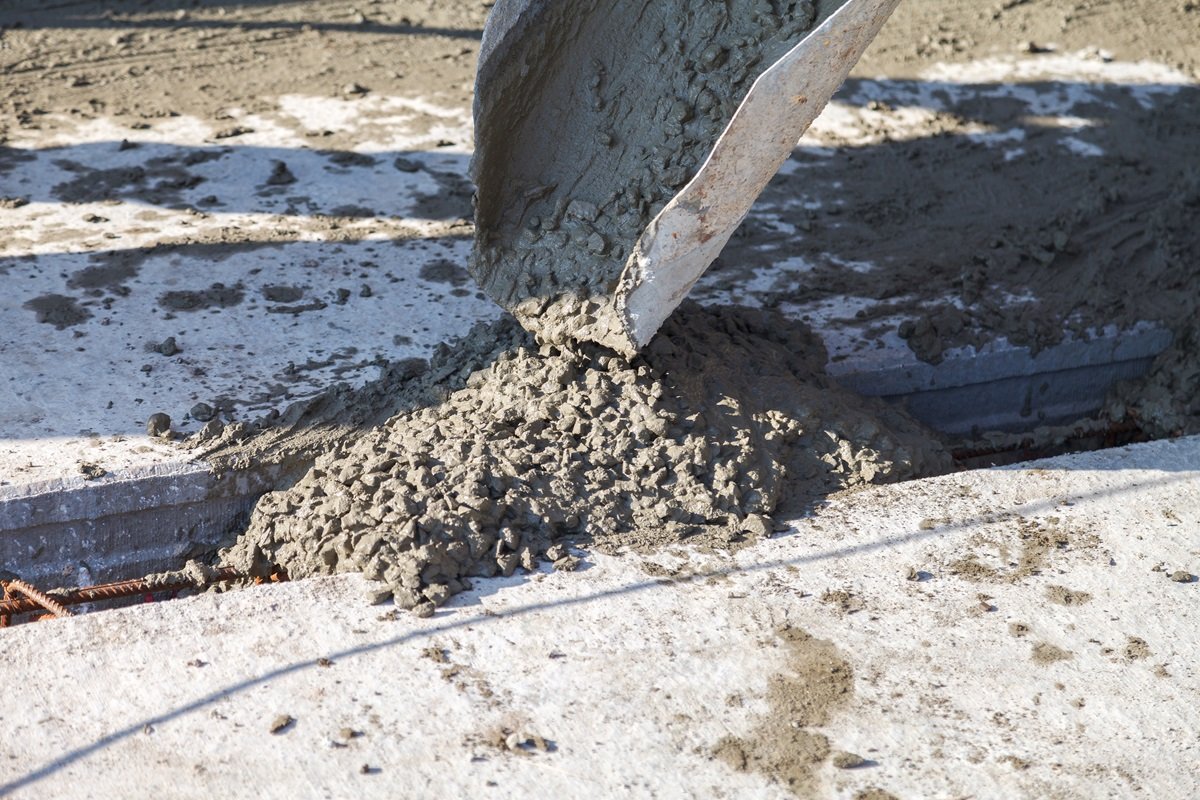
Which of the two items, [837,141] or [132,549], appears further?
[837,141]

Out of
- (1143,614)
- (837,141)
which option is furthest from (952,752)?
(837,141)

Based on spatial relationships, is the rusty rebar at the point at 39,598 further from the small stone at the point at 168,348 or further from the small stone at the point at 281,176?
the small stone at the point at 281,176

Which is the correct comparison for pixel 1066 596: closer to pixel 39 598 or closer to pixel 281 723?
pixel 281 723

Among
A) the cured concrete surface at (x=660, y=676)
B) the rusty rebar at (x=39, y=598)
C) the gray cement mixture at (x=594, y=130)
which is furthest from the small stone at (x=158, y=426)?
the gray cement mixture at (x=594, y=130)

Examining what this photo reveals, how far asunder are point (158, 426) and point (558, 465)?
1291 millimetres

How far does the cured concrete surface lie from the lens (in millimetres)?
2914

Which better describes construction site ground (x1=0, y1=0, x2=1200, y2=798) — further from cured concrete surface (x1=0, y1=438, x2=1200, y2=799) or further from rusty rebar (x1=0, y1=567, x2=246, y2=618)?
rusty rebar (x1=0, y1=567, x2=246, y2=618)

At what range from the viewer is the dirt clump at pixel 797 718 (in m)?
2.96

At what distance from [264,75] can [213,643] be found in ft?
14.7

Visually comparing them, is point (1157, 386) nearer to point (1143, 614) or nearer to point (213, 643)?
point (1143, 614)

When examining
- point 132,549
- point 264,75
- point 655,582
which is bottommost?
point 132,549

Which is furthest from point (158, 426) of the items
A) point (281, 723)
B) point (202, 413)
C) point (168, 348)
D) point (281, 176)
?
point (281, 176)

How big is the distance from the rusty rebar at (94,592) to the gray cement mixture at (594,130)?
1.21 m

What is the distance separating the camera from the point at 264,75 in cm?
693
